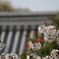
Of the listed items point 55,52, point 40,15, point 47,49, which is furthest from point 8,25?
point 55,52

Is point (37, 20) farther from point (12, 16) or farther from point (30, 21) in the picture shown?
point (12, 16)

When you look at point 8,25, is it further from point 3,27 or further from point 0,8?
point 0,8

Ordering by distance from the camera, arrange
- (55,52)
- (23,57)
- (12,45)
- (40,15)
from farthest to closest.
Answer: (12,45), (40,15), (23,57), (55,52)

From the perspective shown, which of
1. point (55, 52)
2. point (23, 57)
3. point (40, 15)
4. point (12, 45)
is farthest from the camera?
point (12, 45)

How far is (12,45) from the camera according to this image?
4.91 m

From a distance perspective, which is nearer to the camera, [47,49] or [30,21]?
[47,49]

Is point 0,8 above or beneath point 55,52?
above

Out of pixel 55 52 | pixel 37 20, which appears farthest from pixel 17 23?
pixel 55 52

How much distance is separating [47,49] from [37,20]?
5.75 ft

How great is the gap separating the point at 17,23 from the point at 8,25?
0.74 ft

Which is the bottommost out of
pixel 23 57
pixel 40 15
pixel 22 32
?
pixel 23 57

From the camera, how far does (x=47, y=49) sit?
9.77ft

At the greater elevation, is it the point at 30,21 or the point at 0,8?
the point at 0,8

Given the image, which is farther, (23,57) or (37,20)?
(37,20)
